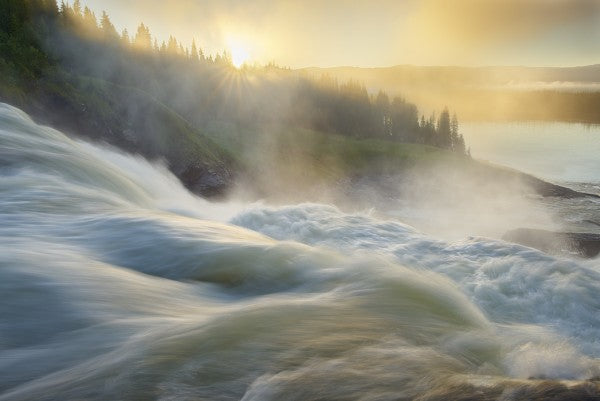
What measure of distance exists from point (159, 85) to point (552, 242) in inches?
2985

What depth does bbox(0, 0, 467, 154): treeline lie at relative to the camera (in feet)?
129

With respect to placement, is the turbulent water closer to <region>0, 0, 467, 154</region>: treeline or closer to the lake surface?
<region>0, 0, 467, 154</region>: treeline

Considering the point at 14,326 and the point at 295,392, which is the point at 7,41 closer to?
the point at 14,326

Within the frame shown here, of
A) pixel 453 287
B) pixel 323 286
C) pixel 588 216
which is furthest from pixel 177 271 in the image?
pixel 588 216

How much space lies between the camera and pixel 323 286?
8.71 m

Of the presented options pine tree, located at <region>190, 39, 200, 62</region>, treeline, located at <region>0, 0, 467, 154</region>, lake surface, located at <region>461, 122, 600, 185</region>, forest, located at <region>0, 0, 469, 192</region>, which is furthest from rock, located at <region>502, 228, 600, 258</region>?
pine tree, located at <region>190, 39, 200, 62</region>

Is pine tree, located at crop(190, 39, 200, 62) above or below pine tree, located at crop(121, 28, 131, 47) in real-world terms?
above

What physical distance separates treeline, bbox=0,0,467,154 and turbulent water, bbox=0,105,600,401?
28317 mm

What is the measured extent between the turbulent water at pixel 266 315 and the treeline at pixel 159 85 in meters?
28.3

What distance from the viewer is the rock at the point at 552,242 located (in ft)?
79.0

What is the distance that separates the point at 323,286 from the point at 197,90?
88.0 metres

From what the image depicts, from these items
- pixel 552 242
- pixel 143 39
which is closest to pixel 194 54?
pixel 143 39

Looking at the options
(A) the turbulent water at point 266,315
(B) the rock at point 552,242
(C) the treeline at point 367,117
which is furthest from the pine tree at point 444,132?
(A) the turbulent water at point 266,315

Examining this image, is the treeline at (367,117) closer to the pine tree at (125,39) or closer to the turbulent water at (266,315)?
the pine tree at (125,39)
